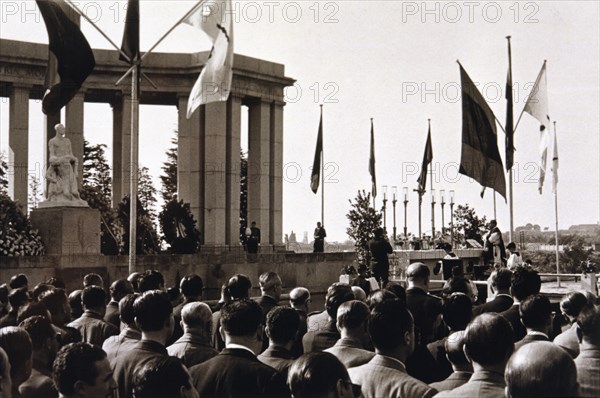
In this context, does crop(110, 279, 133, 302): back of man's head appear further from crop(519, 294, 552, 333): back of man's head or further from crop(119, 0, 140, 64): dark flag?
crop(119, 0, 140, 64): dark flag

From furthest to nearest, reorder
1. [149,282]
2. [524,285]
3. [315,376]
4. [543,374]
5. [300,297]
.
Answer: [149,282], [300,297], [524,285], [315,376], [543,374]

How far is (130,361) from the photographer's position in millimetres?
5199

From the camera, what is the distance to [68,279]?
17906 millimetres

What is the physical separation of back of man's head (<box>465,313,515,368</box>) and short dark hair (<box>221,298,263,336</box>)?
1.53 m

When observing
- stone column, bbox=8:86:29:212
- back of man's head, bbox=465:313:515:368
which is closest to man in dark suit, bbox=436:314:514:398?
back of man's head, bbox=465:313:515:368

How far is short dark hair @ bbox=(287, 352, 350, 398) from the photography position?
345 cm

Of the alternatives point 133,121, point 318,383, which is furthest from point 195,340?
point 133,121

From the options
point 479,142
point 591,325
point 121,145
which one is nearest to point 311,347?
point 591,325

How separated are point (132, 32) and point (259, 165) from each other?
17.9 m

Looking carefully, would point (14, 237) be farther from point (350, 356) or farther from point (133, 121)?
point (350, 356)

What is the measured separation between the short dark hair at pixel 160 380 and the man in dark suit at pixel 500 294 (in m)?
3.86

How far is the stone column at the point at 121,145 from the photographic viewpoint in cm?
3134

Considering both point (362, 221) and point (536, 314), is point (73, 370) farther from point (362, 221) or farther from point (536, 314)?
point (362, 221)

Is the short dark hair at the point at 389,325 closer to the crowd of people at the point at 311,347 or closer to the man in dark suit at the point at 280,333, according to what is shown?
the crowd of people at the point at 311,347
